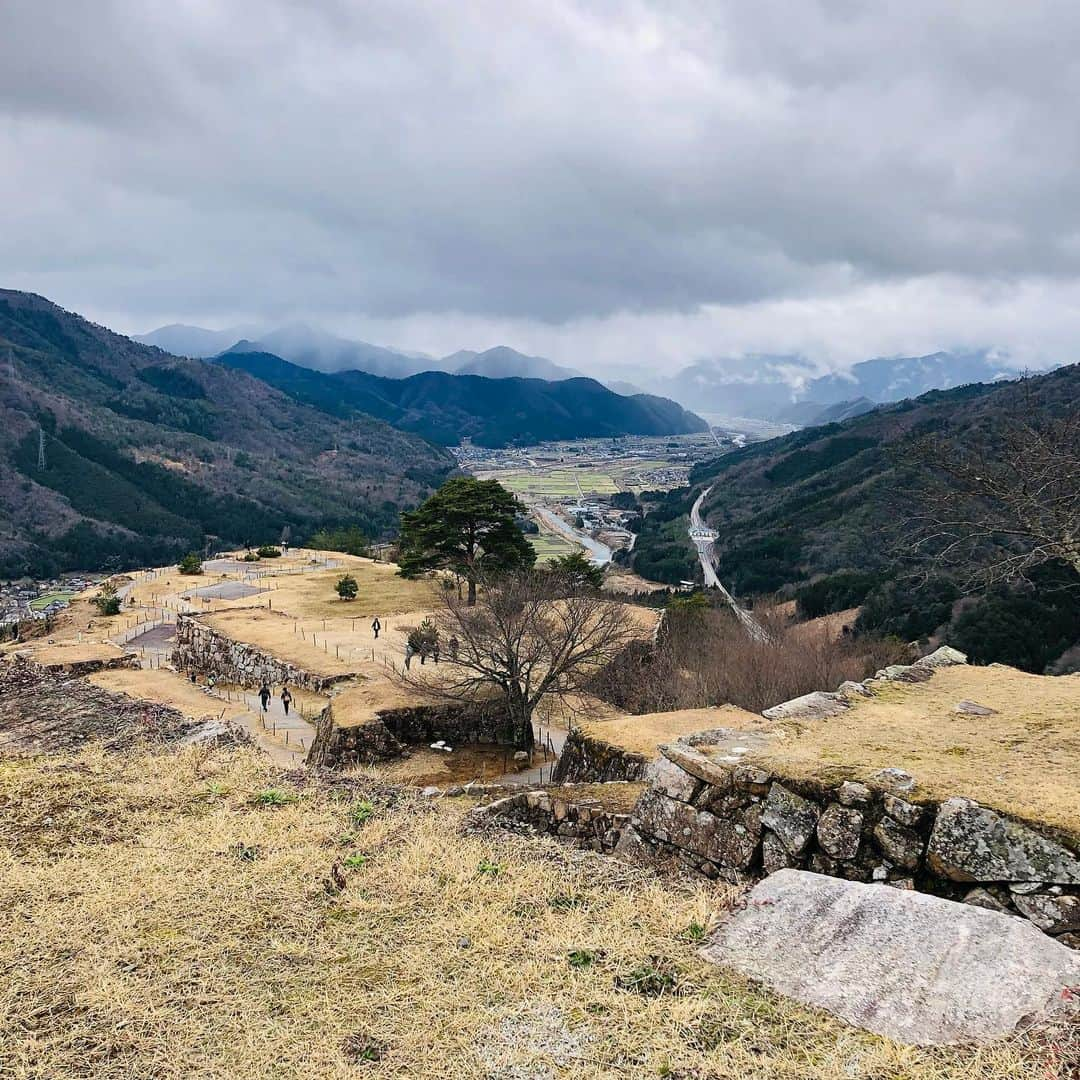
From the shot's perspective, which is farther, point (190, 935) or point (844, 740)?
point (844, 740)

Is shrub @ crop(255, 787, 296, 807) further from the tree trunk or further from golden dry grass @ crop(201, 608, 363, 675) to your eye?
golden dry grass @ crop(201, 608, 363, 675)

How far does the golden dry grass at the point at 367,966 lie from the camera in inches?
158

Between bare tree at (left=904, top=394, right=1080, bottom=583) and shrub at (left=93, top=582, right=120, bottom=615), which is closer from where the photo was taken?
bare tree at (left=904, top=394, right=1080, bottom=583)

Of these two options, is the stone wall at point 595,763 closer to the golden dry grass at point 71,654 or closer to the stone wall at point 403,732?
the stone wall at point 403,732

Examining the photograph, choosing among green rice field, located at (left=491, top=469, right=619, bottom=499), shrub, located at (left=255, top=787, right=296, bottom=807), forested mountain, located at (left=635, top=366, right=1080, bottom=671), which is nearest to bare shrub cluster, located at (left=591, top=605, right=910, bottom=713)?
forested mountain, located at (left=635, top=366, right=1080, bottom=671)

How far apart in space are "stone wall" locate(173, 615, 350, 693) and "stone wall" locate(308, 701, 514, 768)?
18.5ft

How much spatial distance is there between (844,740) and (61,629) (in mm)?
38152

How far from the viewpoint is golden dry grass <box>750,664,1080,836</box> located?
5.95 meters

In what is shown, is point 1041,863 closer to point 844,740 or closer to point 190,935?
point 844,740

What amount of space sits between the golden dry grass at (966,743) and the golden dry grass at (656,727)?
2.23 m

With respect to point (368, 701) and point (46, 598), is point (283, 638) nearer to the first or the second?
point (368, 701)

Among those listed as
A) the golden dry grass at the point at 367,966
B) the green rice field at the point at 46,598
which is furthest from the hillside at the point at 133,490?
the golden dry grass at the point at 367,966

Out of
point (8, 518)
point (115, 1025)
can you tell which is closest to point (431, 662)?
point (115, 1025)

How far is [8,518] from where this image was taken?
399 ft
